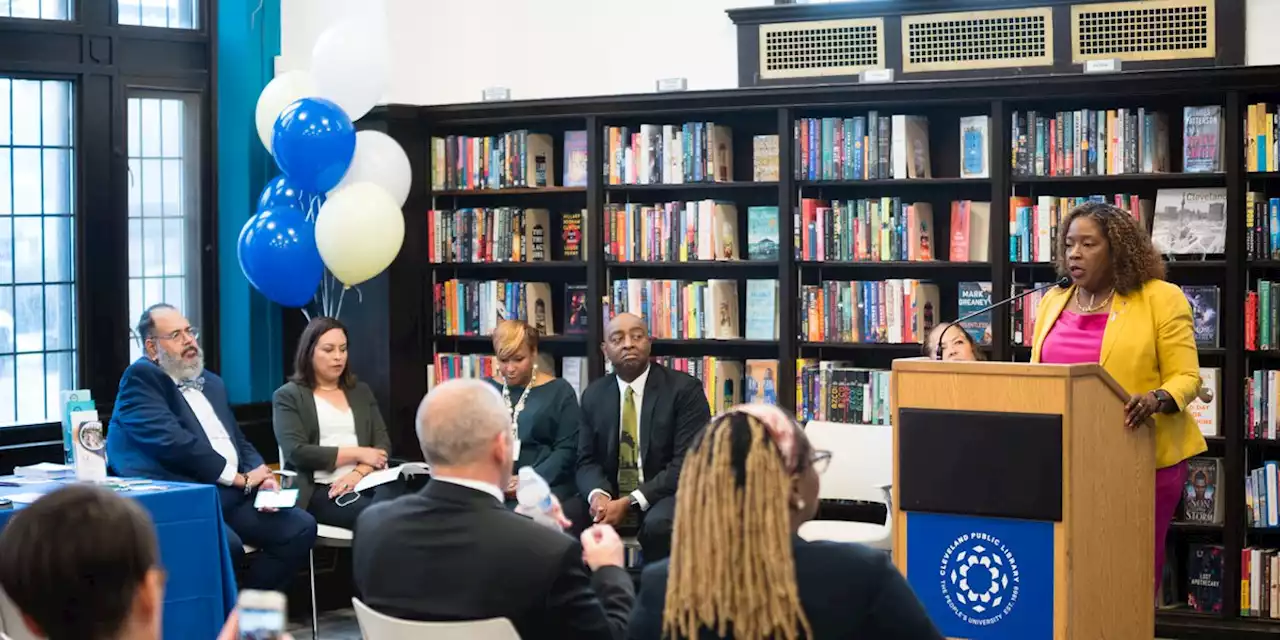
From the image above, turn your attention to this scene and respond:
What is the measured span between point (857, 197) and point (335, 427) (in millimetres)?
2450

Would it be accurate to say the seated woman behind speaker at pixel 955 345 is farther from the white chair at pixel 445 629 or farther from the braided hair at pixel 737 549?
the braided hair at pixel 737 549

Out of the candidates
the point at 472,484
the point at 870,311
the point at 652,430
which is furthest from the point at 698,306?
the point at 472,484

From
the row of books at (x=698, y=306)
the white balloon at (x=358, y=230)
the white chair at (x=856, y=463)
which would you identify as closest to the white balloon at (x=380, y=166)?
the white balloon at (x=358, y=230)

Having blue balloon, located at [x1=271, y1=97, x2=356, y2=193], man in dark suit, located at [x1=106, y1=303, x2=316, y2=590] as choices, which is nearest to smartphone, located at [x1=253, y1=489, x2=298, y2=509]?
man in dark suit, located at [x1=106, y1=303, x2=316, y2=590]

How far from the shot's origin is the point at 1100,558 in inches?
161

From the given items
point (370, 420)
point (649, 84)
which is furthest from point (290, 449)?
point (649, 84)

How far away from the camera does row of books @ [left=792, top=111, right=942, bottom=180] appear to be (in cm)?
654

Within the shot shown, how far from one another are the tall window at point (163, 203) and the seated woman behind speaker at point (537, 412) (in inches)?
77.1

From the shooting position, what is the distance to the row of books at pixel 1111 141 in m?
6.08

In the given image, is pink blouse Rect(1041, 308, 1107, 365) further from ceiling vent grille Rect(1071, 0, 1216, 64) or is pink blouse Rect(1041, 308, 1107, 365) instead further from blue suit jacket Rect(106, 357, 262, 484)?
blue suit jacket Rect(106, 357, 262, 484)

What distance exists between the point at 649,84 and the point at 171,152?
229 cm

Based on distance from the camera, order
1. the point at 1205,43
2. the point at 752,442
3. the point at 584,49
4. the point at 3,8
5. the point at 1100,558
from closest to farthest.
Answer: the point at 752,442 < the point at 1100,558 < the point at 1205,43 < the point at 3,8 < the point at 584,49

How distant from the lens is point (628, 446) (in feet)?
20.4

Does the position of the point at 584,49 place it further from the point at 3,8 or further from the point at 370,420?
the point at 3,8
